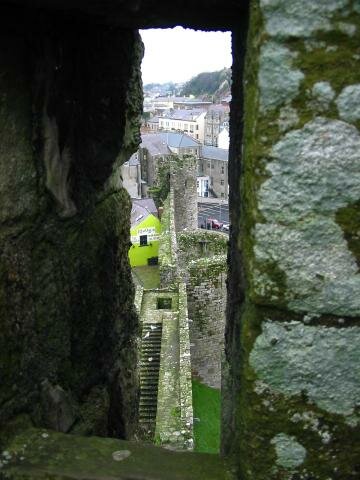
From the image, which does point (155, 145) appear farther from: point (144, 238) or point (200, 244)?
point (200, 244)

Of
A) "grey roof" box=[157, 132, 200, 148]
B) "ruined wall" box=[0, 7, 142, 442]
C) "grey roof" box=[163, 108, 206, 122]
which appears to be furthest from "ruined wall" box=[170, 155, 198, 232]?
"grey roof" box=[163, 108, 206, 122]

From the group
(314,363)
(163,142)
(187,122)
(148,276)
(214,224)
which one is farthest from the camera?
(187,122)

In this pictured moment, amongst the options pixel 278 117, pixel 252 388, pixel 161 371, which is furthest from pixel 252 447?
pixel 161 371

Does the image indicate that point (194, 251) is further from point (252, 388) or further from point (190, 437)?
point (252, 388)

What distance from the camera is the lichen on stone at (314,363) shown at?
1.39 meters

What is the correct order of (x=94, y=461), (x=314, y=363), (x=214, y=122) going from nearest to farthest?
(x=314, y=363)
(x=94, y=461)
(x=214, y=122)

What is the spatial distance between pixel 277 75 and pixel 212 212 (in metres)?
40.9

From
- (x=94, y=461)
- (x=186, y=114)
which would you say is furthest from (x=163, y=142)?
(x=94, y=461)

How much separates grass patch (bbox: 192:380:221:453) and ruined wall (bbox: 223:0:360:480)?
32.5 feet

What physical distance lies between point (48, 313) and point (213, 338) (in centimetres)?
1189

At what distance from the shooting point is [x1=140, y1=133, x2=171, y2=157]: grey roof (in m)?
40.8

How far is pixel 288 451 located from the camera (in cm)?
144

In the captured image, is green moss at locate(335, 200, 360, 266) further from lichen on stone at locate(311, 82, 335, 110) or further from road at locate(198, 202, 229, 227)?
road at locate(198, 202, 229, 227)

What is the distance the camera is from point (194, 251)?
16766mm
